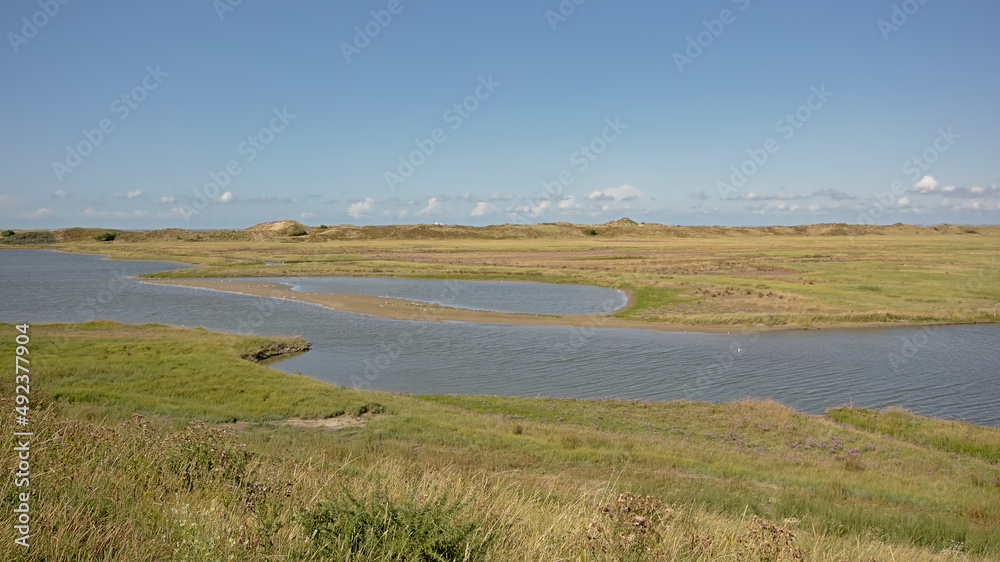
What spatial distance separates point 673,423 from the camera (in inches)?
707

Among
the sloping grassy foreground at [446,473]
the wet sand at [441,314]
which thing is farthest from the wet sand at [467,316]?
the sloping grassy foreground at [446,473]

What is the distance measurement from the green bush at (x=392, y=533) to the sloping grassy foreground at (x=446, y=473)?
0.03m

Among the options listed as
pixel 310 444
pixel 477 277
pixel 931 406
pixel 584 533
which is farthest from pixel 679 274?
pixel 584 533

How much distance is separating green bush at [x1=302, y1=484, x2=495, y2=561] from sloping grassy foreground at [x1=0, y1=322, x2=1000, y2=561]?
3cm

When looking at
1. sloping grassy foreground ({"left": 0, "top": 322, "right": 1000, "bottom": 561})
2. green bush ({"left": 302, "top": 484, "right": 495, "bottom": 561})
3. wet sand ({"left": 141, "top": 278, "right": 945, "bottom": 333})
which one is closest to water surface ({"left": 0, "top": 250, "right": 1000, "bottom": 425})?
wet sand ({"left": 141, "top": 278, "right": 945, "bottom": 333})

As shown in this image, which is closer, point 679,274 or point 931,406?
point 931,406

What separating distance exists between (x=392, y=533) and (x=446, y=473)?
14.9 ft

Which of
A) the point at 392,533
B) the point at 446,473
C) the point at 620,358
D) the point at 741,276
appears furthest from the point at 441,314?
the point at 392,533

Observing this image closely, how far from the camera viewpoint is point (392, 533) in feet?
15.9

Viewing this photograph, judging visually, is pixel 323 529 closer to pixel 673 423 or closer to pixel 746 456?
pixel 746 456

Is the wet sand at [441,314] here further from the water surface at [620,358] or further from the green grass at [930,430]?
the green grass at [930,430]

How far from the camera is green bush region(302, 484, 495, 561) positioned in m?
4.49

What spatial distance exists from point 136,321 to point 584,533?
125 ft

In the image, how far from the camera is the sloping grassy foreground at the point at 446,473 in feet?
15.3
